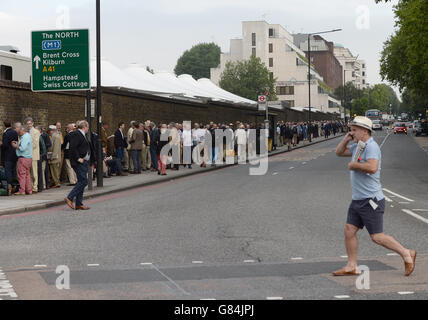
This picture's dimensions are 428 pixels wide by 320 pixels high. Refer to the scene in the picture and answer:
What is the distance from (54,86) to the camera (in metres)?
19.2

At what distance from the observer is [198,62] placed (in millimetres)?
143000

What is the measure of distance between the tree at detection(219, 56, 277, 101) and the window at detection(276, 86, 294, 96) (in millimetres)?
16484

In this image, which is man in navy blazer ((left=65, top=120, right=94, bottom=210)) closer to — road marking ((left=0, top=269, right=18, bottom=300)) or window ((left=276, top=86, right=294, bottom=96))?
road marking ((left=0, top=269, right=18, bottom=300))

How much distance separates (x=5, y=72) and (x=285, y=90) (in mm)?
105744

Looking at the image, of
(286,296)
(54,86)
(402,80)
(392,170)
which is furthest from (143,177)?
(402,80)

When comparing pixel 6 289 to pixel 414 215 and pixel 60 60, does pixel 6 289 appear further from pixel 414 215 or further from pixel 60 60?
pixel 60 60

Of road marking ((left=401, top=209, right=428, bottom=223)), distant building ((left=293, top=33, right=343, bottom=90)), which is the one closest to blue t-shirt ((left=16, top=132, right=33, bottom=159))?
road marking ((left=401, top=209, right=428, bottom=223))

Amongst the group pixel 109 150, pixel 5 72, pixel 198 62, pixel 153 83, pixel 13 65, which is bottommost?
pixel 109 150

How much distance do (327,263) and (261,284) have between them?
153 cm

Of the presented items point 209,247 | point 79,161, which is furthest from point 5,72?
point 209,247

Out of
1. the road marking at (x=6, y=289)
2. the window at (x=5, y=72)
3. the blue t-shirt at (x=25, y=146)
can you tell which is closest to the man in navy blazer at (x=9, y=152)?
the blue t-shirt at (x=25, y=146)

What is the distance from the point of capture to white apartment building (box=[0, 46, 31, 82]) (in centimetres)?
2236
